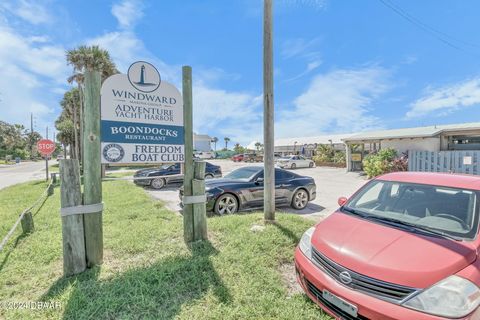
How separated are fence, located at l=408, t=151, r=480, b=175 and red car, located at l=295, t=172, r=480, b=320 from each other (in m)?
12.3

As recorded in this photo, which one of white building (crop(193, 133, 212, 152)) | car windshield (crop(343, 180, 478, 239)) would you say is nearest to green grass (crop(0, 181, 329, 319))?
car windshield (crop(343, 180, 478, 239))

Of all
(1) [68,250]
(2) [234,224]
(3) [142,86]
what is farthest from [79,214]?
(2) [234,224]

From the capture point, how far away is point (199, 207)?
4.13 meters

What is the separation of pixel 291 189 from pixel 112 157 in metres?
5.10

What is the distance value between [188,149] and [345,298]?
9.68 feet

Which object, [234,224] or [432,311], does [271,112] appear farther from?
[432,311]

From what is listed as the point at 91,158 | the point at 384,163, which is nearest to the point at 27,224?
the point at 91,158

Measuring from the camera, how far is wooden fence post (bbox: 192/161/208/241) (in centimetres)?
408

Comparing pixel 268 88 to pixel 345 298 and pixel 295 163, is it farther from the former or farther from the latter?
pixel 295 163

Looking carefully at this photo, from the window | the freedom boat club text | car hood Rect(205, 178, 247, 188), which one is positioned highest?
the freedom boat club text

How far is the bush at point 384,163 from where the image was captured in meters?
14.7

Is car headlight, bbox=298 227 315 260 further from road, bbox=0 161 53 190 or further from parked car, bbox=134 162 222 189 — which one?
road, bbox=0 161 53 190

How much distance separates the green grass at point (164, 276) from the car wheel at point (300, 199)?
2.37 metres

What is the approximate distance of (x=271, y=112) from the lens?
16.3ft
